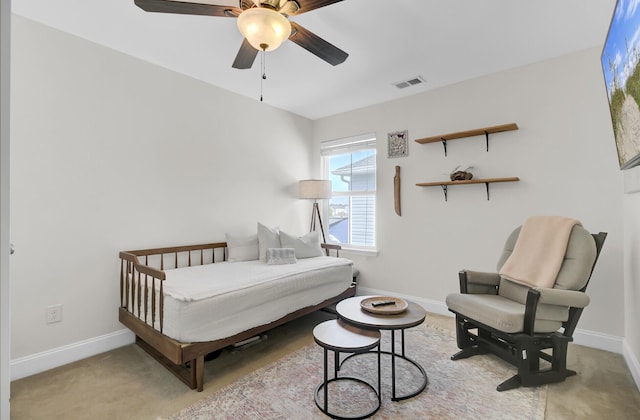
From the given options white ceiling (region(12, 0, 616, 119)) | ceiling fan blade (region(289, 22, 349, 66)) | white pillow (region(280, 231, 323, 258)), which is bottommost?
white pillow (region(280, 231, 323, 258))

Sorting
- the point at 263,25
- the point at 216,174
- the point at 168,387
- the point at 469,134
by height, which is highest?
the point at 263,25

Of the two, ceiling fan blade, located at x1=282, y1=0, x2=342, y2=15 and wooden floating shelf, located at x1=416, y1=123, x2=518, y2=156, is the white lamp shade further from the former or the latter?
ceiling fan blade, located at x1=282, y1=0, x2=342, y2=15

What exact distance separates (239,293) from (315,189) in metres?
2.02

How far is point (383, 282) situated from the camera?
378cm

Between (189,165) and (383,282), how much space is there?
2.58 meters

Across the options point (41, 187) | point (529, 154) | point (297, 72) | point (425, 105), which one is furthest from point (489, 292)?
point (41, 187)

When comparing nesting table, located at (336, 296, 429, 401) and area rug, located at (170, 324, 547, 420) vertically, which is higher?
nesting table, located at (336, 296, 429, 401)

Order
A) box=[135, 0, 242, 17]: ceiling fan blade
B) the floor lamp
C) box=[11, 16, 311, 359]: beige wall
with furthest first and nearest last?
the floor lamp
box=[11, 16, 311, 359]: beige wall
box=[135, 0, 242, 17]: ceiling fan blade

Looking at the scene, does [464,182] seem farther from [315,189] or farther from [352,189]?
[315,189]

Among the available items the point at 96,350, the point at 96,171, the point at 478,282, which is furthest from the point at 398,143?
the point at 96,350

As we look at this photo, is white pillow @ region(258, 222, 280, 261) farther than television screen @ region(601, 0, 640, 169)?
Yes

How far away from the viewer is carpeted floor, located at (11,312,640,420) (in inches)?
68.4

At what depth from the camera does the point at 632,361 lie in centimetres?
209

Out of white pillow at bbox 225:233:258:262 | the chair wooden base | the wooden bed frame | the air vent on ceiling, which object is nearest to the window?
the air vent on ceiling
